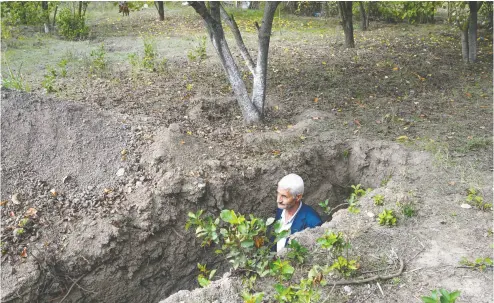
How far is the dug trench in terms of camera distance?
387 centimetres

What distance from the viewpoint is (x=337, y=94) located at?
6402 mm

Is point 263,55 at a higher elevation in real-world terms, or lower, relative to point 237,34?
lower

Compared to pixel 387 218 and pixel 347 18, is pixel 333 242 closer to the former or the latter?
pixel 387 218

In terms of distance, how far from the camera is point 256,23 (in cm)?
551

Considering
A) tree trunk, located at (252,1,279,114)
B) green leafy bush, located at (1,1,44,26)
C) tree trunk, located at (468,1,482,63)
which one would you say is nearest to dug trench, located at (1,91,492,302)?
tree trunk, located at (252,1,279,114)

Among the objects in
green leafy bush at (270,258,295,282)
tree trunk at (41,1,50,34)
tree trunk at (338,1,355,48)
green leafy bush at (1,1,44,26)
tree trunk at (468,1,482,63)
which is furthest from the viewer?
tree trunk at (41,1,50,34)

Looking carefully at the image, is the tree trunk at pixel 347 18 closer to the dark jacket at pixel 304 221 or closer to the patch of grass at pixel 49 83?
the patch of grass at pixel 49 83

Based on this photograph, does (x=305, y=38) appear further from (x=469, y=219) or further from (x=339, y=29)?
(x=469, y=219)

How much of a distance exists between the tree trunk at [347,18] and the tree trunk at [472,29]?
2181mm

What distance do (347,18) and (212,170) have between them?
5.61 m

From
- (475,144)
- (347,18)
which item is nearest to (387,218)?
(475,144)

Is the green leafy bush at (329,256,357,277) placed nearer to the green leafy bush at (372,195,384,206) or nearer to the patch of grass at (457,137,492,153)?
the green leafy bush at (372,195,384,206)

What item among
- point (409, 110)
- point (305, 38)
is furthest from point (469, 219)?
point (305, 38)

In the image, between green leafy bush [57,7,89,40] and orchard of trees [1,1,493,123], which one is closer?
orchard of trees [1,1,493,123]
